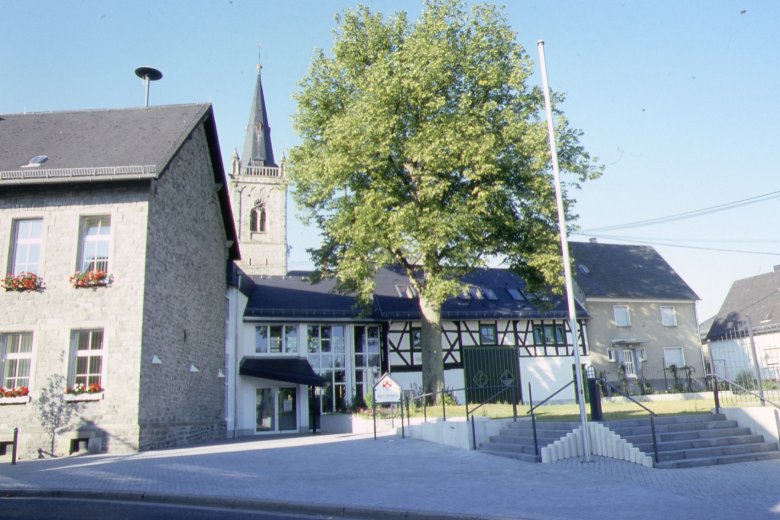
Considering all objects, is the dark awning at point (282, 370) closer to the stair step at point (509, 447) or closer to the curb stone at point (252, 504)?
the stair step at point (509, 447)

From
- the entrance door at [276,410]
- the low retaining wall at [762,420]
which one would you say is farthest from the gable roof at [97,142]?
the low retaining wall at [762,420]

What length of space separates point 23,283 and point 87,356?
2.46 meters

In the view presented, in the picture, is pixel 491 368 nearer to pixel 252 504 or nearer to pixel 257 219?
pixel 252 504

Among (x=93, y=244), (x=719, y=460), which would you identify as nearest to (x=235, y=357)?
(x=93, y=244)

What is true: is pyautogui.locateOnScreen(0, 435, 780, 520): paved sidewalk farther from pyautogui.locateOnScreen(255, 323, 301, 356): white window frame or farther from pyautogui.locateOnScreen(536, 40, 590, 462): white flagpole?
pyautogui.locateOnScreen(255, 323, 301, 356): white window frame

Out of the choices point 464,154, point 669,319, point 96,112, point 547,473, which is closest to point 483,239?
point 464,154

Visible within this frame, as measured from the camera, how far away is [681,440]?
12492mm

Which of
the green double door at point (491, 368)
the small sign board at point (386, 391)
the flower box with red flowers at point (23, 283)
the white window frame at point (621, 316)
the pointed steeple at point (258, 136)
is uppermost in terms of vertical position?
the pointed steeple at point (258, 136)

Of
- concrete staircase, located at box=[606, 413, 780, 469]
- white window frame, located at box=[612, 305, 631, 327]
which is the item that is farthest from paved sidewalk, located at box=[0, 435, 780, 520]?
white window frame, located at box=[612, 305, 631, 327]

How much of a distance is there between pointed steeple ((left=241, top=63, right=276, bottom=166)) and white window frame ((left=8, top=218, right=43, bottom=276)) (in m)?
39.1

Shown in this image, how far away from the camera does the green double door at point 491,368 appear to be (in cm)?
3067

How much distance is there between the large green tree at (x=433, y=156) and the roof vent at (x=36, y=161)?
773 cm

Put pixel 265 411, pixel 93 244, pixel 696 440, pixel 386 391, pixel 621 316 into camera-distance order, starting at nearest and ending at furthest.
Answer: pixel 696 440 < pixel 386 391 < pixel 93 244 < pixel 265 411 < pixel 621 316

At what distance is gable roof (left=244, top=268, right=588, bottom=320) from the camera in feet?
94.8
